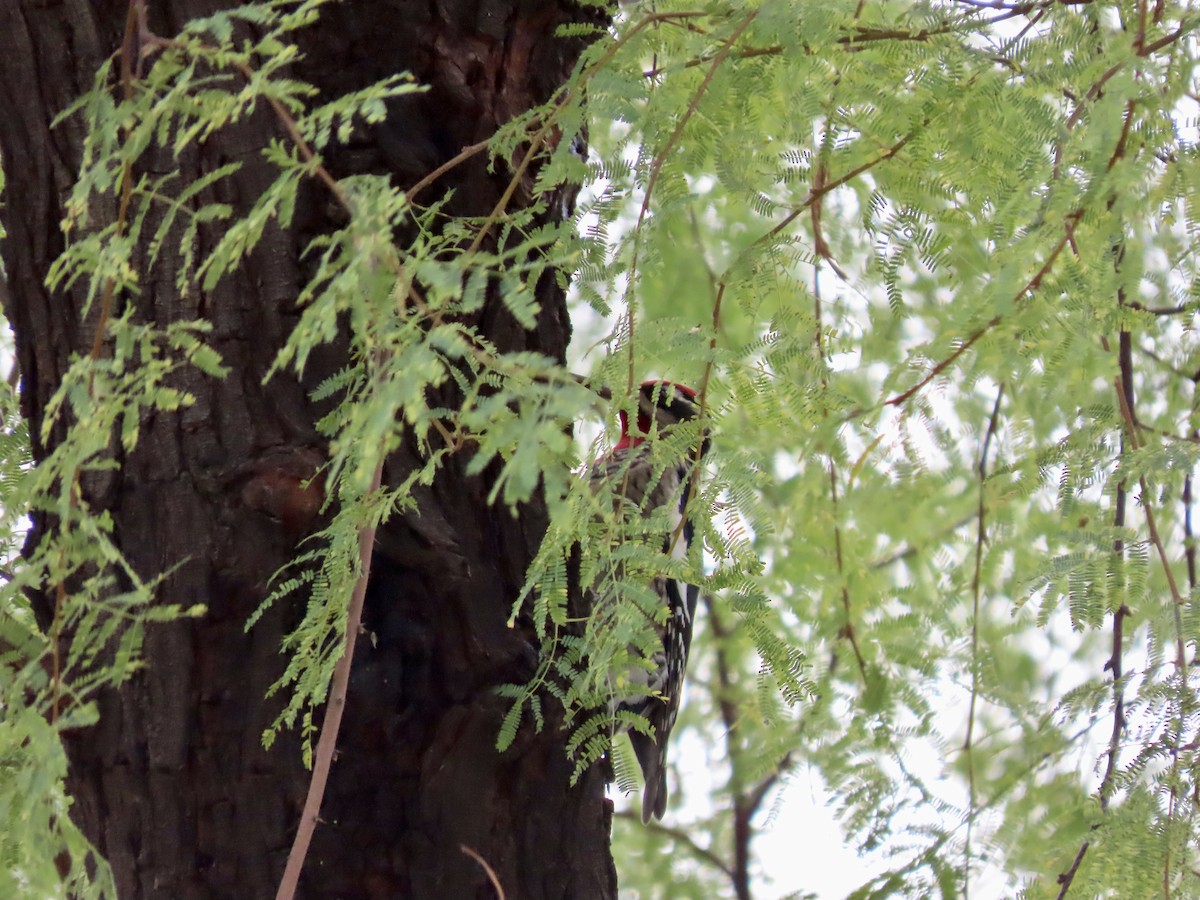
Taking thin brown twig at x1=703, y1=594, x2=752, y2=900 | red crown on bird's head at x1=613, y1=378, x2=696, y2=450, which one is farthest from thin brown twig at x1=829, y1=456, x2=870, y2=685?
thin brown twig at x1=703, y1=594, x2=752, y2=900

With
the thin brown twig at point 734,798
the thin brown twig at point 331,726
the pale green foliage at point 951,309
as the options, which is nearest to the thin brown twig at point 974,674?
the pale green foliage at point 951,309

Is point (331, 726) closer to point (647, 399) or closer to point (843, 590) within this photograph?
point (843, 590)

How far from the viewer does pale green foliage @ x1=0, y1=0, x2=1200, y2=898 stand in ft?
3.90

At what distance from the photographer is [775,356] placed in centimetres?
166

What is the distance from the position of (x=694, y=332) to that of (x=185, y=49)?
650 mm

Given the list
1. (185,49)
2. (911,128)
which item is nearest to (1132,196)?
(911,128)

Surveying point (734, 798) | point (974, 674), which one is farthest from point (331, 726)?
point (734, 798)

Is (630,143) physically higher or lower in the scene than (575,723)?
higher

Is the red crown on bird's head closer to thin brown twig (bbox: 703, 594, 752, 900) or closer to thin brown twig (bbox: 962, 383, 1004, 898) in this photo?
thin brown twig (bbox: 962, 383, 1004, 898)

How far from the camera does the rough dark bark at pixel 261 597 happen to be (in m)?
1.58

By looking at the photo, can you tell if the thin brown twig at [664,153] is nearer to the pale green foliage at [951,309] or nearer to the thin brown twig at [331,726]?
the pale green foliage at [951,309]

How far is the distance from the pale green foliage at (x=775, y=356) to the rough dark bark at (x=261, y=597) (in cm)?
6

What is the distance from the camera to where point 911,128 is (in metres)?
1.54

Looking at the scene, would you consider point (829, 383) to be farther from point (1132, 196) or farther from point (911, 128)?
point (1132, 196)
